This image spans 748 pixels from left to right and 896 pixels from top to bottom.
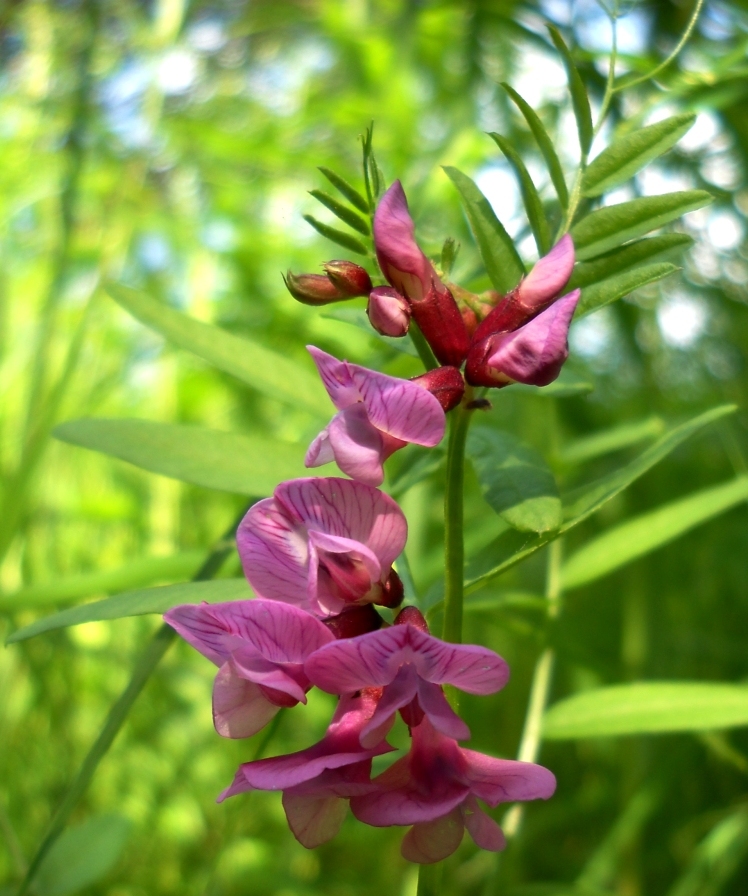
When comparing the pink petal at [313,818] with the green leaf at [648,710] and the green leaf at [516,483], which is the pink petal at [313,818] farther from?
the green leaf at [648,710]

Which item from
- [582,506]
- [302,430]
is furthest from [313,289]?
[302,430]

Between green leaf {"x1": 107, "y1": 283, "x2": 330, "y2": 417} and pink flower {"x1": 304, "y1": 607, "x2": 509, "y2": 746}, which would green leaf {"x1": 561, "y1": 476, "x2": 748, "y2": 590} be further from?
pink flower {"x1": 304, "y1": 607, "x2": 509, "y2": 746}

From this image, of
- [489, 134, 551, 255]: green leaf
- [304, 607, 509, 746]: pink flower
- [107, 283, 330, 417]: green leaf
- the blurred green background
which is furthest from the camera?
the blurred green background

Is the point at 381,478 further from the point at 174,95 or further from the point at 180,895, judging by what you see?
the point at 174,95

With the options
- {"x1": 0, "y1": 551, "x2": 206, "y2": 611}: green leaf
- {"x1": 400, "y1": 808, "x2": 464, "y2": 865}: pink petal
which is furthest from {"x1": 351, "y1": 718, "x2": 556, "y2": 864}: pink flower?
{"x1": 0, "y1": 551, "x2": 206, "y2": 611}: green leaf

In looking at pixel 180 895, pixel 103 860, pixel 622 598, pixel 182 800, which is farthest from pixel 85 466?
pixel 103 860

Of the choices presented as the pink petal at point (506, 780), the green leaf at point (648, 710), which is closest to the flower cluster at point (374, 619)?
the pink petal at point (506, 780)
